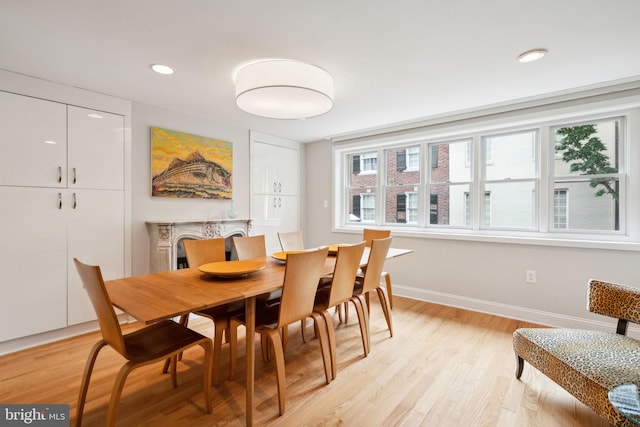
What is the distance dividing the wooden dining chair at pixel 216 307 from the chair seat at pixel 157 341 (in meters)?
0.17

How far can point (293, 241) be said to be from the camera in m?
3.28

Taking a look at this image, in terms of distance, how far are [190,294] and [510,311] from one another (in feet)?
10.8

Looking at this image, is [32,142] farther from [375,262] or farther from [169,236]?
[375,262]

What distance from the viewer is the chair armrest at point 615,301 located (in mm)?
1798

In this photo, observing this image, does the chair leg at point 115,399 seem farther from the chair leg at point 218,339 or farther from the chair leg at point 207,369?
the chair leg at point 218,339

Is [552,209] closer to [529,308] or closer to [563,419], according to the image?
[529,308]

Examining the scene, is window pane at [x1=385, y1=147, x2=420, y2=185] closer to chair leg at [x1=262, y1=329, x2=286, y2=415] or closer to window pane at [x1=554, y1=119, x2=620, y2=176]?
window pane at [x1=554, y1=119, x2=620, y2=176]

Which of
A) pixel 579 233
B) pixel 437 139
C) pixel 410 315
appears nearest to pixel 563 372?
pixel 410 315

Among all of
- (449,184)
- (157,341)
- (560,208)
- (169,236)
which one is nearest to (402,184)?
(449,184)

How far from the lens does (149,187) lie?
3.30m

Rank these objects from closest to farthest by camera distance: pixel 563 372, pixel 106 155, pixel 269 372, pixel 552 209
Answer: pixel 563 372 < pixel 269 372 < pixel 106 155 < pixel 552 209

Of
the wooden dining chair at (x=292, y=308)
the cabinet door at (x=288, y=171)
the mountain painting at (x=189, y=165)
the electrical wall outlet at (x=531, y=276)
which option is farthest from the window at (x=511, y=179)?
the mountain painting at (x=189, y=165)

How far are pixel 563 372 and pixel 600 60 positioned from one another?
88.1 inches

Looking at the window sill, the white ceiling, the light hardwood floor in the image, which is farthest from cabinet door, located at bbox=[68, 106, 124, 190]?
the window sill
